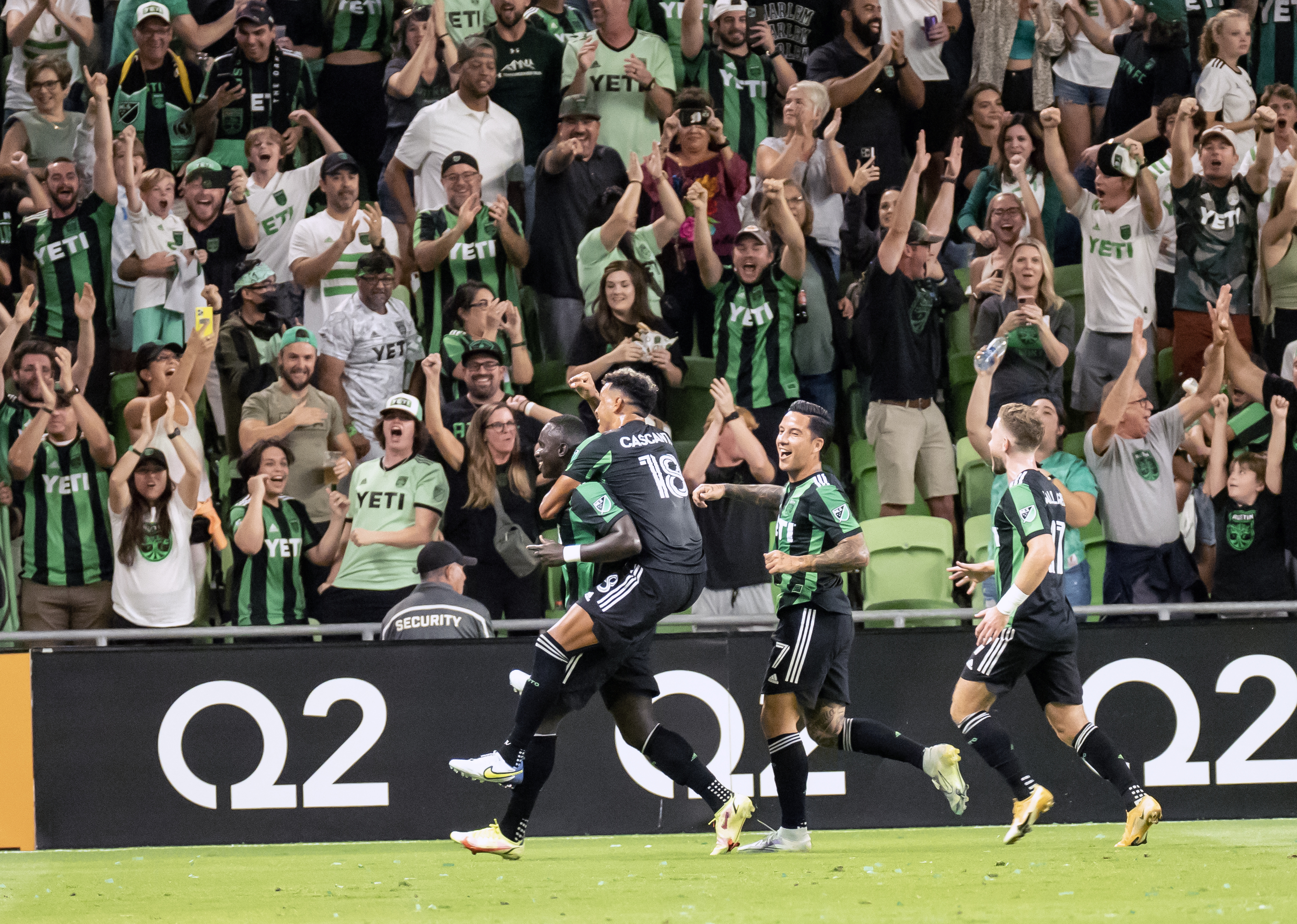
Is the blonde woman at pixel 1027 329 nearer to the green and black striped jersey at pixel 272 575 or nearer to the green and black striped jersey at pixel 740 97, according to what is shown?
the green and black striped jersey at pixel 740 97

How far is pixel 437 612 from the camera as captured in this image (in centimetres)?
891

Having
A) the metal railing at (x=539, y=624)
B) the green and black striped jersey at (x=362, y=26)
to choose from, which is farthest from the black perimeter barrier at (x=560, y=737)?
the green and black striped jersey at (x=362, y=26)

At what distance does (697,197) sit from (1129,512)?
3.71 m

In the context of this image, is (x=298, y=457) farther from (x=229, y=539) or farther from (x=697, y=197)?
(x=697, y=197)

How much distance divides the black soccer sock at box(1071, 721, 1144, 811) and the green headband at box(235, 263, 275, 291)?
6910mm

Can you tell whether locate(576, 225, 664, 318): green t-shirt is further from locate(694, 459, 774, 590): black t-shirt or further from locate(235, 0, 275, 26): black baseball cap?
locate(235, 0, 275, 26): black baseball cap

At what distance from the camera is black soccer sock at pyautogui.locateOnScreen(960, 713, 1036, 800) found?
280 inches

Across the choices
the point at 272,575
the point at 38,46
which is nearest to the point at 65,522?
the point at 272,575

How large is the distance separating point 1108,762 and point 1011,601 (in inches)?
36.5

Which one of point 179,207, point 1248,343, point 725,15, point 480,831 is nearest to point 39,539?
point 179,207

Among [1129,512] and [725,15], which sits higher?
[725,15]

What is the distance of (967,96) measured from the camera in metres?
12.3

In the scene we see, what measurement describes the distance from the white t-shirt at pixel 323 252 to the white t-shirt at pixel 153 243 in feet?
2.74

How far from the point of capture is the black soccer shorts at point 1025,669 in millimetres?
7176
